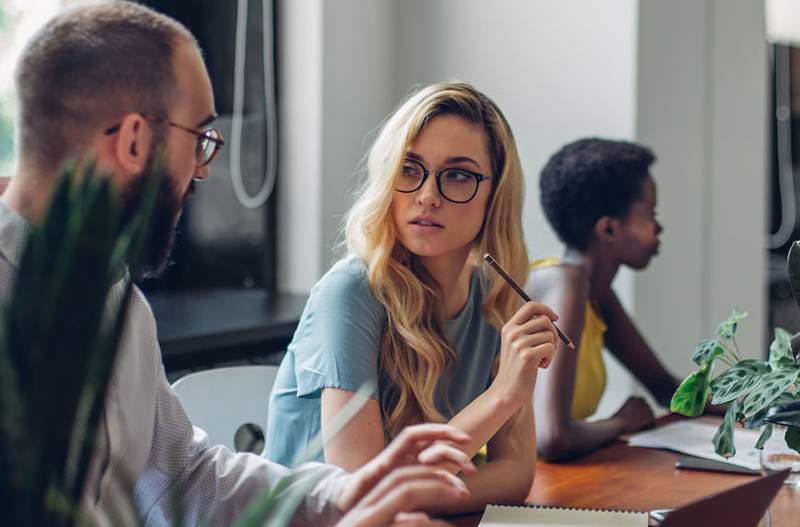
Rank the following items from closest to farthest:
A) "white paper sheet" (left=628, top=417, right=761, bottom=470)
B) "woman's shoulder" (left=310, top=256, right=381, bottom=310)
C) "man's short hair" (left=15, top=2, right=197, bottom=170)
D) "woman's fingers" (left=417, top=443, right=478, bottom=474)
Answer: "woman's fingers" (left=417, top=443, right=478, bottom=474) < "man's short hair" (left=15, top=2, right=197, bottom=170) < "woman's shoulder" (left=310, top=256, right=381, bottom=310) < "white paper sheet" (left=628, top=417, right=761, bottom=470)

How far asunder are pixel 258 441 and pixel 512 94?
60.8 inches

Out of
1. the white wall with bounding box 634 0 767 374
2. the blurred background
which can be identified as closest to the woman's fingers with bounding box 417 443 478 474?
the blurred background

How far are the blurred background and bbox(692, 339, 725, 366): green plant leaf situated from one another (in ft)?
5.47

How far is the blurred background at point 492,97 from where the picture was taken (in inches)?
122

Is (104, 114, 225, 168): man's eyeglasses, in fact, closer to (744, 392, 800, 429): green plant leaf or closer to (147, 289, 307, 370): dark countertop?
(744, 392, 800, 429): green plant leaf

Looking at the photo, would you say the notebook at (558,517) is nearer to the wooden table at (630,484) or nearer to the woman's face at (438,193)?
the wooden table at (630,484)

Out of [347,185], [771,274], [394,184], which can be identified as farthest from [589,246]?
[771,274]

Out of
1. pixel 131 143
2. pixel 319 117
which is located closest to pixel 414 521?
pixel 131 143

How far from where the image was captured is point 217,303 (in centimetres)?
307

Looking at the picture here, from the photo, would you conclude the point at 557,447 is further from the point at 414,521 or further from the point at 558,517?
the point at 414,521

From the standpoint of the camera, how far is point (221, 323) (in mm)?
2662

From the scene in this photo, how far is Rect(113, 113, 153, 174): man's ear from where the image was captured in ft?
3.63

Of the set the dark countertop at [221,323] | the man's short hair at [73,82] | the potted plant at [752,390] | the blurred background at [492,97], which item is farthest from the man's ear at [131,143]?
the blurred background at [492,97]

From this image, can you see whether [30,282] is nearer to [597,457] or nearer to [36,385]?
[36,385]
